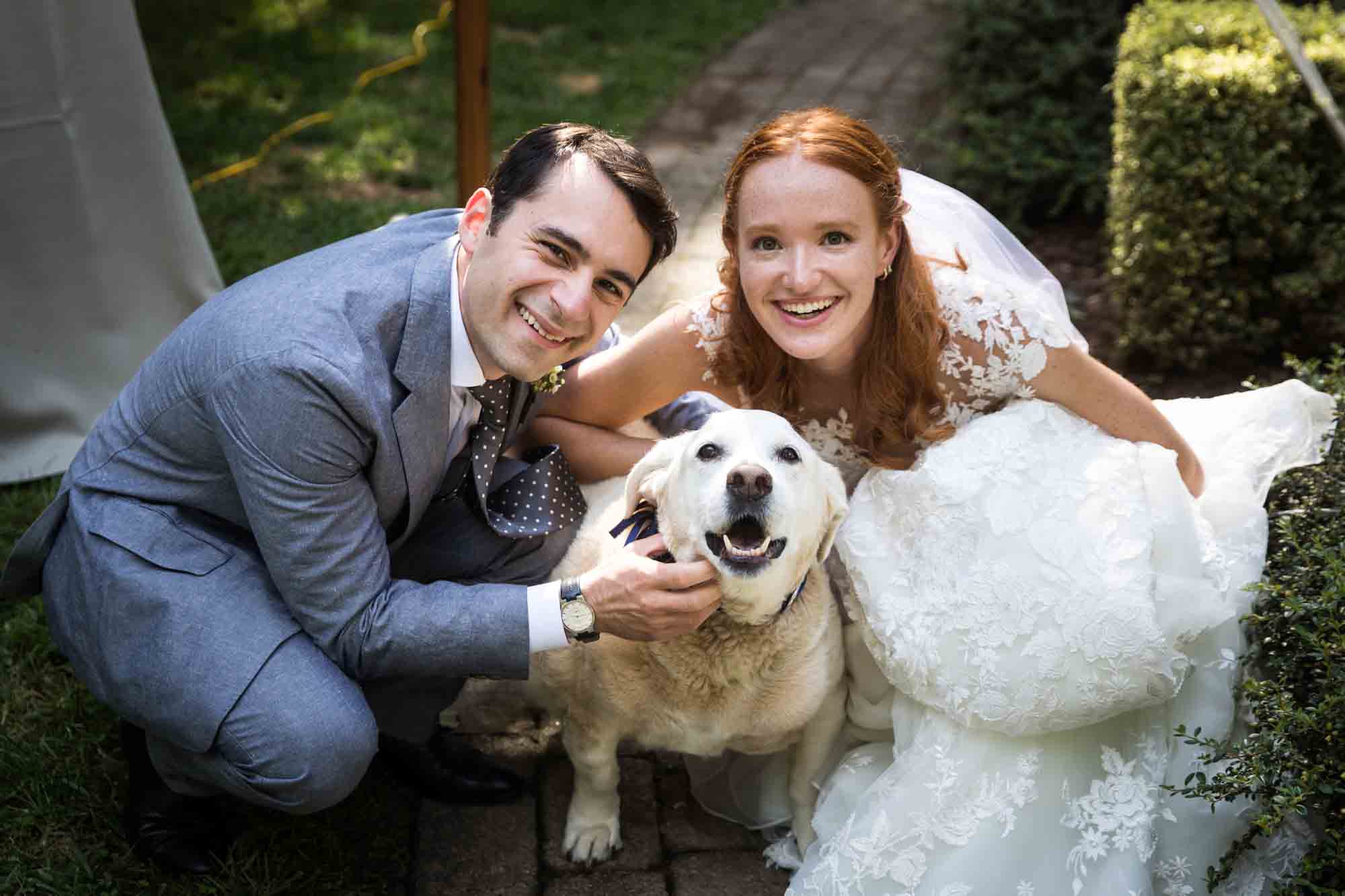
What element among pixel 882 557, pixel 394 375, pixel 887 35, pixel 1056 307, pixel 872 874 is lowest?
pixel 887 35

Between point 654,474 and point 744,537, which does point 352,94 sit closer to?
point 654,474

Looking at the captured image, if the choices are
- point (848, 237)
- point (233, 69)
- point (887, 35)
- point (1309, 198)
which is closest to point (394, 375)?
point (848, 237)

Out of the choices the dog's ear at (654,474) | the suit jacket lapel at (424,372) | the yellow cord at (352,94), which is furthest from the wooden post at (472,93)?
the dog's ear at (654,474)

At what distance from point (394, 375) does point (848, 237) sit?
1.12m

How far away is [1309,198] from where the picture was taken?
187 inches

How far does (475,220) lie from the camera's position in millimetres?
2650

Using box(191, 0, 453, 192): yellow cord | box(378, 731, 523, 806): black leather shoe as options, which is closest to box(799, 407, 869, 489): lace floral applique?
box(378, 731, 523, 806): black leather shoe

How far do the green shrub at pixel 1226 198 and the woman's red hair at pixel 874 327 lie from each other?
7.16 ft

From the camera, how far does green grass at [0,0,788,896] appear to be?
9.19 ft

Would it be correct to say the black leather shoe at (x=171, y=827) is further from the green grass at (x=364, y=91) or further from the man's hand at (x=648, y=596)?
the green grass at (x=364, y=91)

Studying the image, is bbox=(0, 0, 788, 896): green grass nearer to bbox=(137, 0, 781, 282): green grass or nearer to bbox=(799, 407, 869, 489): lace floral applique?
bbox=(137, 0, 781, 282): green grass

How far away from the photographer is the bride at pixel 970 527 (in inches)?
102

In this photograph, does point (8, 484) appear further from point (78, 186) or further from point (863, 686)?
point (863, 686)

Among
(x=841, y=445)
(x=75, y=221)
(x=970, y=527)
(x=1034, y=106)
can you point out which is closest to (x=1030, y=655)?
(x=970, y=527)
